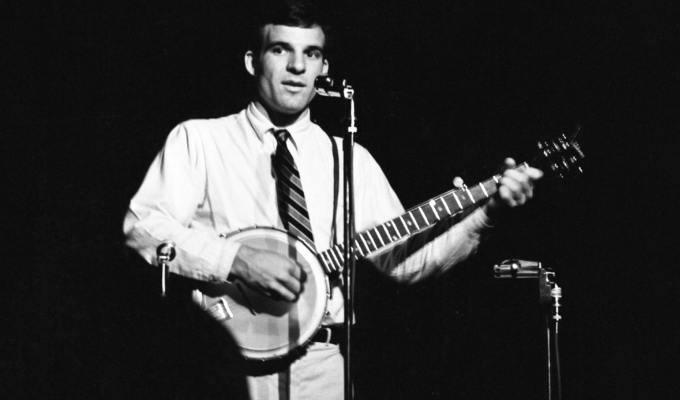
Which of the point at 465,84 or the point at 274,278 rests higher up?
the point at 465,84

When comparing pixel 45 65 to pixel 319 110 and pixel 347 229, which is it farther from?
pixel 347 229

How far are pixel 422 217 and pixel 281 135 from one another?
0.65 metres

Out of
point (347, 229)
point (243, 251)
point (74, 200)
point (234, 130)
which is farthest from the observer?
point (74, 200)

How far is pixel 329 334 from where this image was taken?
2236 millimetres

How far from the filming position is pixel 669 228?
3.03m

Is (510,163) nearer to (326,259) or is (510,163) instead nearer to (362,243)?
(362,243)

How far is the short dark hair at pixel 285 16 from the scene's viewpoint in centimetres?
254

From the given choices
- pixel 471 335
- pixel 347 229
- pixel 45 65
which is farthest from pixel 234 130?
pixel 471 335

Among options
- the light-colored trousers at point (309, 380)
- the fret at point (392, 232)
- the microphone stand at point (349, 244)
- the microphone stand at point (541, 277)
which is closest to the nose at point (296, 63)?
the microphone stand at point (349, 244)

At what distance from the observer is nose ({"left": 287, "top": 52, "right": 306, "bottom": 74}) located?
97.3 inches

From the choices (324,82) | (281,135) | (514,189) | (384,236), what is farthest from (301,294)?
(514,189)

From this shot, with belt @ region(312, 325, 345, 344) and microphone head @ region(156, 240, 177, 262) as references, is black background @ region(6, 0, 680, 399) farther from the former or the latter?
microphone head @ region(156, 240, 177, 262)

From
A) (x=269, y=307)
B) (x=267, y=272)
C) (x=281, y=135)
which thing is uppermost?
(x=281, y=135)

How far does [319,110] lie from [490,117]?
88 centimetres
